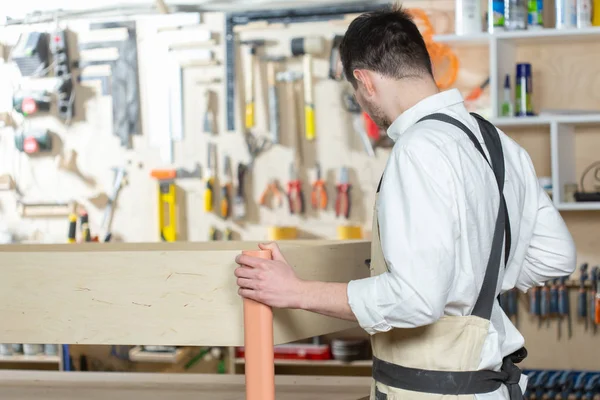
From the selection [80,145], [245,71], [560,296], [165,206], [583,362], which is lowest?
[583,362]

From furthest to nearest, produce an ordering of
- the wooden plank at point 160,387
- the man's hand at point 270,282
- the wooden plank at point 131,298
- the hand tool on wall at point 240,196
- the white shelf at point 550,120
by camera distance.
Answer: the hand tool on wall at point 240,196 < the white shelf at point 550,120 < the wooden plank at point 160,387 < the wooden plank at point 131,298 < the man's hand at point 270,282

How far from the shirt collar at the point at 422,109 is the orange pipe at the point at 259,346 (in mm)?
353

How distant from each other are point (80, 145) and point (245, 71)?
982 millimetres

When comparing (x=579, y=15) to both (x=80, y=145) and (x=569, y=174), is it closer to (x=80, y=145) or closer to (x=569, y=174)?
(x=569, y=174)

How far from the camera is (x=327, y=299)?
58.6 inches

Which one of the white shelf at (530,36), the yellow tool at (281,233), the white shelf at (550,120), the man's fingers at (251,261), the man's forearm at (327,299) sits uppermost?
the white shelf at (530,36)

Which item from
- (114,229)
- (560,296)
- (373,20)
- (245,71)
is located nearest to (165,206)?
(114,229)

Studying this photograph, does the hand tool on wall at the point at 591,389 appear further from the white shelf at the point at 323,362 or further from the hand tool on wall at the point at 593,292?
the white shelf at the point at 323,362

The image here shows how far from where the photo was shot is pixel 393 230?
4.68ft

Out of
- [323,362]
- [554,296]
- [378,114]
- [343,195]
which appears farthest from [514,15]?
[378,114]

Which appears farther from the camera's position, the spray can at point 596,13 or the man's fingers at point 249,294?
the spray can at point 596,13

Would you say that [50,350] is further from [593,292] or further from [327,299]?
[327,299]

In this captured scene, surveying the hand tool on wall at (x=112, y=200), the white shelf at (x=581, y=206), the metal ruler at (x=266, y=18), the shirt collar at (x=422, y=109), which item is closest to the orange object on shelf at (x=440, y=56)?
the metal ruler at (x=266, y=18)

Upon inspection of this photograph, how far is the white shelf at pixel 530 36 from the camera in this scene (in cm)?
353
